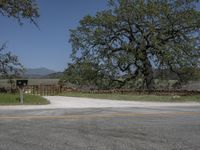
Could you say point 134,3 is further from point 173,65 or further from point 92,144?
point 92,144

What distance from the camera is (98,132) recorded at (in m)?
11.4

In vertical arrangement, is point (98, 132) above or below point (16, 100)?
below

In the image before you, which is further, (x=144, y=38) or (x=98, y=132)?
(x=144, y=38)

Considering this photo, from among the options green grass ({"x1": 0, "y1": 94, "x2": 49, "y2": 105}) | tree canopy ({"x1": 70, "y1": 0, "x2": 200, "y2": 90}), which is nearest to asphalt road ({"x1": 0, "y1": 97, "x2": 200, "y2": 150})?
green grass ({"x1": 0, "y1": 94, "x2": 49, "y2": 105})

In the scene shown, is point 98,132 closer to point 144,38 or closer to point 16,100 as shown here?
point 16,100

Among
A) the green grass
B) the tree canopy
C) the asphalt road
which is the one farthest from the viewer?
the tree canopy

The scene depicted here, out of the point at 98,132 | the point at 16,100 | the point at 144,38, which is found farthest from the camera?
the point at 144,38

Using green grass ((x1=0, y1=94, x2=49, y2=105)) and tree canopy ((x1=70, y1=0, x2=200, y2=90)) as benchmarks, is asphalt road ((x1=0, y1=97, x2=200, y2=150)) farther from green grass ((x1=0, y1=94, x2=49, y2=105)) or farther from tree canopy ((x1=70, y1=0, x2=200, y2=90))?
tree canopy ((x1=70, y1=0, x2=200, y2=90))

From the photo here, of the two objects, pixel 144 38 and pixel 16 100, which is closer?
pixel 16 100

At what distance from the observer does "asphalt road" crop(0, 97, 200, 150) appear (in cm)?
954

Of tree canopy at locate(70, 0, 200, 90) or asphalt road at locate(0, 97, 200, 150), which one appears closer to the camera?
asphalt road at locate(0, 97, 200, 150)

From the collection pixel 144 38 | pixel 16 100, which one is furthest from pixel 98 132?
pixel 144 38

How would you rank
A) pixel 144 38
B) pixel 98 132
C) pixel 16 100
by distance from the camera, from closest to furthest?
pixel 98 132, pixel 16 100, pixel 144 38

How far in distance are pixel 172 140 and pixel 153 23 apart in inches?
1120
